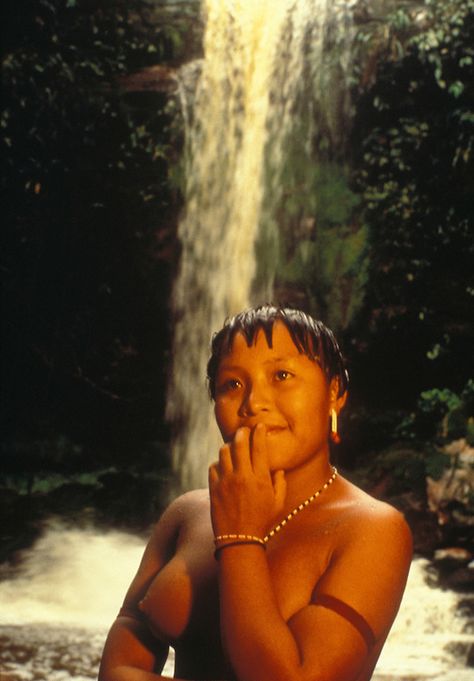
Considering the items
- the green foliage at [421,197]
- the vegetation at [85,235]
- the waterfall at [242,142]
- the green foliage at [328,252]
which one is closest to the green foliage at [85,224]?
the vegetation at [85,235]

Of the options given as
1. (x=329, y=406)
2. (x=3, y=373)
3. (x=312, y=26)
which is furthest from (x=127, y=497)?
(x=329, y=406)

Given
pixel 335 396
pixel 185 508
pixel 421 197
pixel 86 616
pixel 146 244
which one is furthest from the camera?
pixel 146 244

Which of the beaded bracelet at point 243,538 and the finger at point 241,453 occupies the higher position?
the finger at point 241,453

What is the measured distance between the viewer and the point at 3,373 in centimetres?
1054

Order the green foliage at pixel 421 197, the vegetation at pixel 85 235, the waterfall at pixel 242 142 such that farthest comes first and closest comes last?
1. the vegetation at pixel 85 235
2. the waterfall at pixel 242 142
3. the green foliage at pixel 421 197

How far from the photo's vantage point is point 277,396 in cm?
116

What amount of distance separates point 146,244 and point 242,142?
61.4 inches

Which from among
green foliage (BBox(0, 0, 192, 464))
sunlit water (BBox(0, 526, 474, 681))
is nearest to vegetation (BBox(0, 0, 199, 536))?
green foliage (BBox(0, 0, 192, 464))

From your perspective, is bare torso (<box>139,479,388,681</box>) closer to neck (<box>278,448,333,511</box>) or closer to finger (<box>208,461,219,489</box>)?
neck (<box>278,448,333,511</box>)

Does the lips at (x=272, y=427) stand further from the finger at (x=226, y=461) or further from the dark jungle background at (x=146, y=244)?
the dark jungle background at (x=146, y=244)

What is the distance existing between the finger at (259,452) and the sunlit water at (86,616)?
4195 mm

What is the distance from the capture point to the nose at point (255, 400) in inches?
44.9

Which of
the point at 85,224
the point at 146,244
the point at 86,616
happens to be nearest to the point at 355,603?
the point at 86,616

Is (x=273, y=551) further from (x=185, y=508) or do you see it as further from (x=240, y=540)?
(x=185, y=508)
